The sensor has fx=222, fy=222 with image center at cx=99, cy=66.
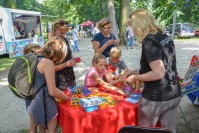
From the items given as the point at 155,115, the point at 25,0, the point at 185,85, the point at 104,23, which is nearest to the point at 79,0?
the point at 104,23

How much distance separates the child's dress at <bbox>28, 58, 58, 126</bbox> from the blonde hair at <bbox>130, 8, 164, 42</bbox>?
1.01m

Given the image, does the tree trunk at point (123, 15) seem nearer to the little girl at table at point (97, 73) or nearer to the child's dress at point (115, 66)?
the child's dress at point (115, 66)

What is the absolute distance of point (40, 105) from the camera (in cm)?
225

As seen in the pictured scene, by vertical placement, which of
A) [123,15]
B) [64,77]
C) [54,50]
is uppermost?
[123,15]

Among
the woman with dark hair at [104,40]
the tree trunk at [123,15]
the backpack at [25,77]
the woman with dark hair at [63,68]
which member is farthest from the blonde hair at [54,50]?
the tree trunk at [123,15]

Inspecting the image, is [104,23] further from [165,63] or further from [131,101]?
[165,63]

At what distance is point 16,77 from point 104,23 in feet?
6.03

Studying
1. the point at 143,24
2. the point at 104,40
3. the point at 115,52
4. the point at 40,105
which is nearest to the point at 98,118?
the point at 40,105

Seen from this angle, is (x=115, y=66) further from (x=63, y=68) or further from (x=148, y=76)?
(x=148, y=76)

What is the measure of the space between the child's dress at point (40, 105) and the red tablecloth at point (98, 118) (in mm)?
117

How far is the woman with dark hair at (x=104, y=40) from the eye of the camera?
3.58 meters

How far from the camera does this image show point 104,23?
11.7 ft

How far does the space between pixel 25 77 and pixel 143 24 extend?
1.23 meters

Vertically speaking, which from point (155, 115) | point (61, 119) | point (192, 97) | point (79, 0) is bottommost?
point (192, 97)
